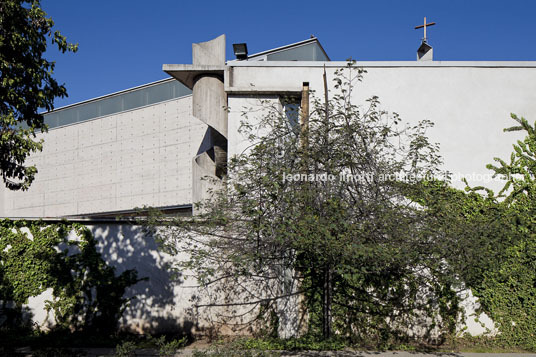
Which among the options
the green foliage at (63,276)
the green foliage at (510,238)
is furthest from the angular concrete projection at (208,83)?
the green foliage at (510,238)

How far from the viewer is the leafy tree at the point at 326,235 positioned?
19.2 feet

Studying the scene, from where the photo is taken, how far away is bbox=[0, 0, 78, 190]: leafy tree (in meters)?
7.61

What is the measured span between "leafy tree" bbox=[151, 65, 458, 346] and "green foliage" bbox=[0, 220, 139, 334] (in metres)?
1.81

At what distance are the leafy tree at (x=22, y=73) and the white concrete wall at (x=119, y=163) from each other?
9989mm

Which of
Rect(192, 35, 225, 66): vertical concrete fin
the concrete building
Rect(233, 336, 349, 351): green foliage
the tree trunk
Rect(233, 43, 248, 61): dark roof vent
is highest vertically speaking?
Rect(233, 43, 248, 61): dark roof vent

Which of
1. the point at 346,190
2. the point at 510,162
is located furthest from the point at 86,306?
the point at 510,162

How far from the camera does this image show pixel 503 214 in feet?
Result: 28.5

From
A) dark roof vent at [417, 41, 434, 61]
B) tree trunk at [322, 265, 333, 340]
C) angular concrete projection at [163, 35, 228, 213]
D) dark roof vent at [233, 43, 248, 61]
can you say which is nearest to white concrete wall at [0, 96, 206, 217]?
dark roof vent at [233, 43, 248, 61]

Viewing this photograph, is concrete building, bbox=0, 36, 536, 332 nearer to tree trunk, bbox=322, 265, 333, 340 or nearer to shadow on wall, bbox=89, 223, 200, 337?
shadow on wall, bbox=89, 223, 200, 337

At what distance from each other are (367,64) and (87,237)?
6603 millimetres

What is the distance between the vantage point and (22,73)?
26.1 feet

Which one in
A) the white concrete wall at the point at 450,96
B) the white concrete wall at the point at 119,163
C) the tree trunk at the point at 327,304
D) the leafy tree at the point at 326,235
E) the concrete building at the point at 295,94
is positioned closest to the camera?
the leafy tree at the point at 326,235

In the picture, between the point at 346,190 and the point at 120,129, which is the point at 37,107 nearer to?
the point at 346,190

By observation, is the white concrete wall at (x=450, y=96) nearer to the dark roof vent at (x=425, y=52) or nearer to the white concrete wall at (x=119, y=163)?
the dark roof vent at (x=425, y=52)
